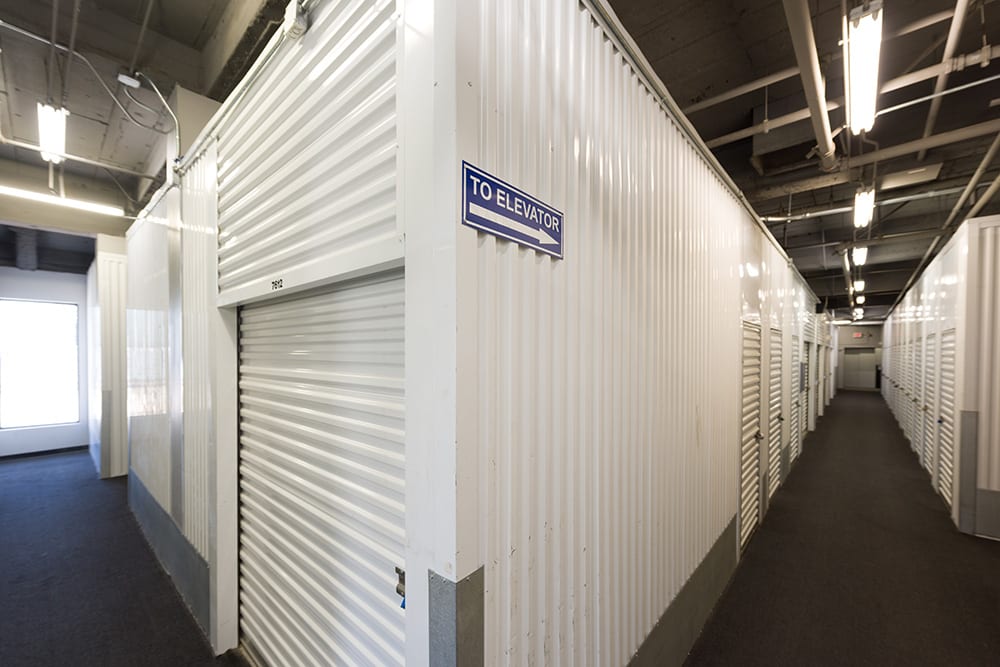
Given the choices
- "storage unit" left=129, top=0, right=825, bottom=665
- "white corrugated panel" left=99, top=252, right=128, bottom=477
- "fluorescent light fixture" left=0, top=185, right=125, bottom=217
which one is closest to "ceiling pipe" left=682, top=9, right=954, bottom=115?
"storage unit" left=129, top=0, right=825, bottom=665

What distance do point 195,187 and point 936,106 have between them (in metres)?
6.32

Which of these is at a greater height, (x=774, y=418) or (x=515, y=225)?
(x=515, y=225)

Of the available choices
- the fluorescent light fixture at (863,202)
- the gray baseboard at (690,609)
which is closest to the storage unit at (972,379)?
the fluorescent light fixture at (863,202)

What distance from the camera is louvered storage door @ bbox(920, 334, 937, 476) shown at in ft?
16.9

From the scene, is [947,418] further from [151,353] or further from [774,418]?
[151,353]

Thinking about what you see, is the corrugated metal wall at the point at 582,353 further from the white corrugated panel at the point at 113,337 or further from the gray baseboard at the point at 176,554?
the white corrugated panel at the point at 113,337

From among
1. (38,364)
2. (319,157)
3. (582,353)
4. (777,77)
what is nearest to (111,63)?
(319,157)

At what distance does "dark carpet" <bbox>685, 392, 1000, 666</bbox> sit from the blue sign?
2851 mm

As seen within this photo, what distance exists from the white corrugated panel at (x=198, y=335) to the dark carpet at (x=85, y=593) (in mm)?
595

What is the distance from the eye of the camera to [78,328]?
7566mm

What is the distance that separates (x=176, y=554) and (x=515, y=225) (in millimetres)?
4046

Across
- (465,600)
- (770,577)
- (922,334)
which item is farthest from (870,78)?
(922,334)

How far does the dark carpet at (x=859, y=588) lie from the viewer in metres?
2.43

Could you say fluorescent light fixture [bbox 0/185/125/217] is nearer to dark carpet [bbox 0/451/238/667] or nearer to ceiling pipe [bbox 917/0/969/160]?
dark carpet [bbox 0/451/238/667]
